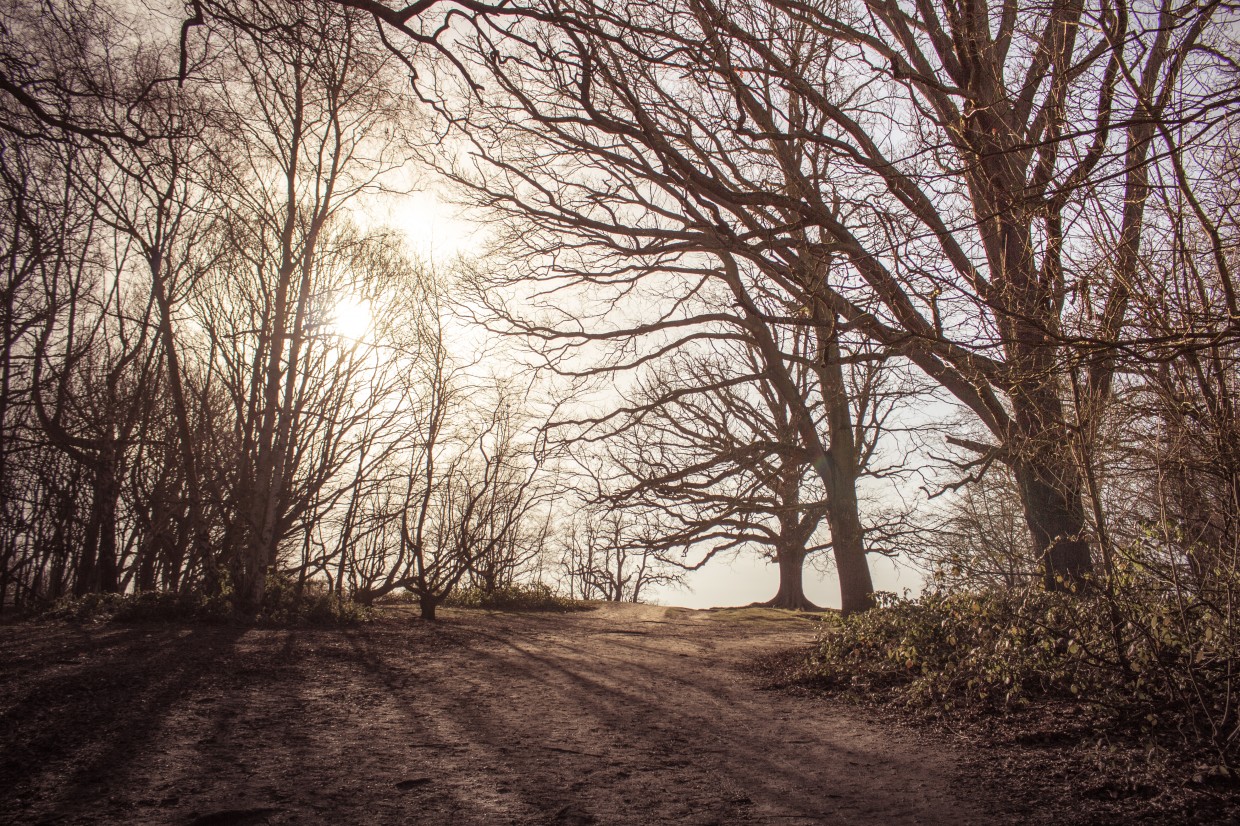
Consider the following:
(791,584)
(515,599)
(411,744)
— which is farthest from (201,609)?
(791,584)

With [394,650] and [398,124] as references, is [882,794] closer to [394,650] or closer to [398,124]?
[394,650]

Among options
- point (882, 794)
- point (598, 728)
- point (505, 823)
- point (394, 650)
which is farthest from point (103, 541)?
point (882, 794)

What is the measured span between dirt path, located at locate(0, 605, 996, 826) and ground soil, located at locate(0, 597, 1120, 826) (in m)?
0.02

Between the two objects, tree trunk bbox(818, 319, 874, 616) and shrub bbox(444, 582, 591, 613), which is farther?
shrub bbox(444, 582, 591, 613)

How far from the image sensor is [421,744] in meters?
3.72

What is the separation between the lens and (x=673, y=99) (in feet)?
19.0

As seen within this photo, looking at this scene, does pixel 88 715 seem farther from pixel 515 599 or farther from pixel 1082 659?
pixel 515 599

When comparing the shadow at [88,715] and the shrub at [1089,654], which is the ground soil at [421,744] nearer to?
the shadow at [88,715]

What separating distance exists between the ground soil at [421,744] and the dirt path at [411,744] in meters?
0.02

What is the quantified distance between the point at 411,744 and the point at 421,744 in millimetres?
56

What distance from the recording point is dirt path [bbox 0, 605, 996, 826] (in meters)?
2.79

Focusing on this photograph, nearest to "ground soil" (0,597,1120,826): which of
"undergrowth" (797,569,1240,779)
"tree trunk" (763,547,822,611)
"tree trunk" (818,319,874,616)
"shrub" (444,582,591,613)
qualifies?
"undergrowth" (797,569,1240,779)

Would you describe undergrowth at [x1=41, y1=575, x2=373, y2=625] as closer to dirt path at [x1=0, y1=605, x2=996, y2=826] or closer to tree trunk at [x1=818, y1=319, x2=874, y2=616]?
dirt path at [x1=0, y1=605, x2=996, y2=826]

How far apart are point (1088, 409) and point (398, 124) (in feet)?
29.6
